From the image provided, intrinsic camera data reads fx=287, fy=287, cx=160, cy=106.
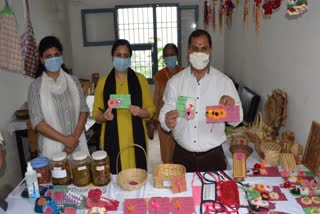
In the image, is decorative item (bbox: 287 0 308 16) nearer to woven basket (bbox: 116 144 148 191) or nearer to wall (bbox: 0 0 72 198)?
woven basket (bbox: 116 144 148 191)

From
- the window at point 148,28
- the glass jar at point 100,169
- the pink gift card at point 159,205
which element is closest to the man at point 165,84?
the glass jar at point 100,169

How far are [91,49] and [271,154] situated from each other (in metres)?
4.34

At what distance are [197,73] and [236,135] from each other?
0.85m

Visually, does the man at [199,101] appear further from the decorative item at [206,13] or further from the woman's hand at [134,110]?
the decorative item at [206,13]

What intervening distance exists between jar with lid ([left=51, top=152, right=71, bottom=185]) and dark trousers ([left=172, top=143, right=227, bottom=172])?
0.80m

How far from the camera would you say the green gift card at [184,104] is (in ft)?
5.88

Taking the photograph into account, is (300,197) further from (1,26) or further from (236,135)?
(1,26)

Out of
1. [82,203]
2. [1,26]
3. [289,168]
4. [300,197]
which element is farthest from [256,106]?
[1,26]

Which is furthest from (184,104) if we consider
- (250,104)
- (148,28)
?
(148,28)

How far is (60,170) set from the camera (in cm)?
165

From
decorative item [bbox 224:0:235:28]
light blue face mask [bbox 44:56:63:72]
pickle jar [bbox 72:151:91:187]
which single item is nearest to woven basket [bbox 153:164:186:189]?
pickle jar [bbox 72:151:91:187]

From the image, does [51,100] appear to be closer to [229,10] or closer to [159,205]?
[159,205]

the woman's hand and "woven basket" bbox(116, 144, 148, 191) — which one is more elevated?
the woman's hand

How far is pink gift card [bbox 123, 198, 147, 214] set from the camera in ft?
4.80
